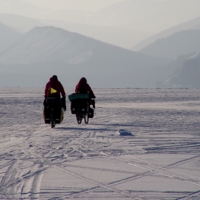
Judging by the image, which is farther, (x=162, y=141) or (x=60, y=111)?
(x=60, y=111)

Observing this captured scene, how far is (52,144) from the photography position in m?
10.8

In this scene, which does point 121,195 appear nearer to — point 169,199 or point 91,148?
point 169,199

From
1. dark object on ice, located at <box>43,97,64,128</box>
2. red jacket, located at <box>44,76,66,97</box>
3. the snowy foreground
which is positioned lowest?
the snowy foreground

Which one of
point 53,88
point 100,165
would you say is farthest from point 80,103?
point 100,165

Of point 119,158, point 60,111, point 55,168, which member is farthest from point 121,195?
point 60,111

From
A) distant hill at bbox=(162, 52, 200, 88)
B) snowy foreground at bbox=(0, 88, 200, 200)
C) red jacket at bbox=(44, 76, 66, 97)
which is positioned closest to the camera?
snowy foreground at bbox=(0, 88, 200, 200)

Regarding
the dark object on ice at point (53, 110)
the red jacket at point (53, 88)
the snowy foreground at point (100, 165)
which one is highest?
the red jacket at point (53, 88)

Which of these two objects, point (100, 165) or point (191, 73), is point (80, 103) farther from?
point (191, 73)

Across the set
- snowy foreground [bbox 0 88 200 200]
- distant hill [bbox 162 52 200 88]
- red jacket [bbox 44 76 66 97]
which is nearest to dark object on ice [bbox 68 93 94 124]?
red jacket [bbox 44 76 66 97]

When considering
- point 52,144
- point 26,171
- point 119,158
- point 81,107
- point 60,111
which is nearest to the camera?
point 26,171

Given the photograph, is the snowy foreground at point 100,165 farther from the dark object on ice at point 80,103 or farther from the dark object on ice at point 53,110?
the dark object on ice at point 80,103

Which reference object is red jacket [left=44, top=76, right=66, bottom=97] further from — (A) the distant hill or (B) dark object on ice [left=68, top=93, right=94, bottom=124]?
(A) the distant hill

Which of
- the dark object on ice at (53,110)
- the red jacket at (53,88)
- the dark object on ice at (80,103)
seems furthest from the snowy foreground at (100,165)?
the dark object on ice at (80,103)

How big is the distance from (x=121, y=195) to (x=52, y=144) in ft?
16.8
